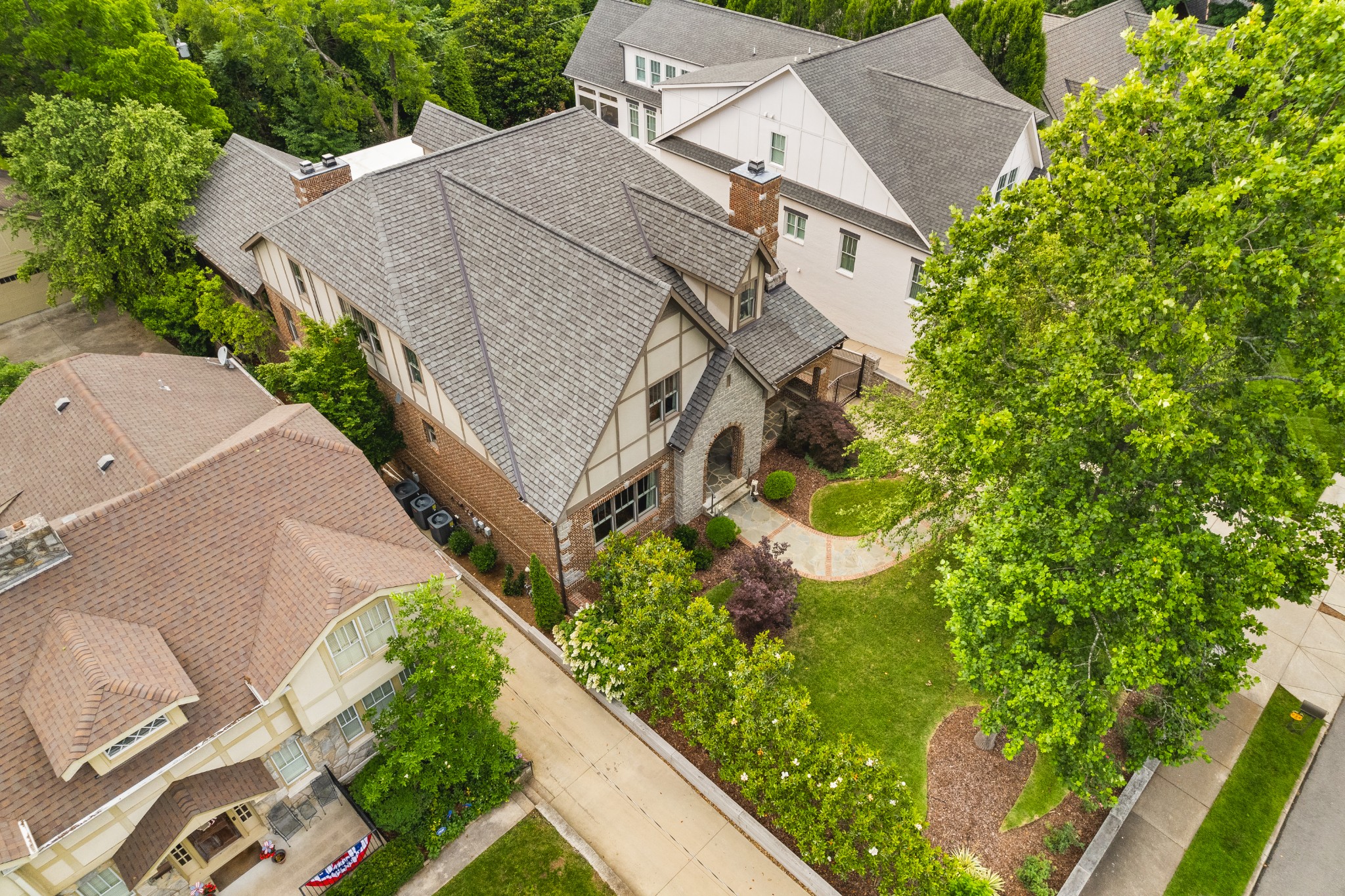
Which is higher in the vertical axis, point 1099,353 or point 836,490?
point 1099,353

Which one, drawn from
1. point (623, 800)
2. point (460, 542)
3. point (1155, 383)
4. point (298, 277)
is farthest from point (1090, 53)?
point (623, 800)

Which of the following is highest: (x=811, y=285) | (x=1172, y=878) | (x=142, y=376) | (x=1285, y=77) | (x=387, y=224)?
(x=1285, y=77)

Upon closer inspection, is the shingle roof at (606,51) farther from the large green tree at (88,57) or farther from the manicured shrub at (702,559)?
the manicured shrub at (702,559)

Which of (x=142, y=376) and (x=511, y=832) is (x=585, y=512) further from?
(x=142, y=376)

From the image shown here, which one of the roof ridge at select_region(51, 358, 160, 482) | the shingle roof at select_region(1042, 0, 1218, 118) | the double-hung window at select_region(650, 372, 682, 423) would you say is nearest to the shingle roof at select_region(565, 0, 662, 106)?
the shingle roof at select_region(1042, 0, 1218, 118)

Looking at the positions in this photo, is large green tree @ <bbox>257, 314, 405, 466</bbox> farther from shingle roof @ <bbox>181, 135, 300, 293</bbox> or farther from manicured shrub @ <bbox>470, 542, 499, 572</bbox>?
shingle roof @ <bbox>181, 135, 300, 293</bbox>

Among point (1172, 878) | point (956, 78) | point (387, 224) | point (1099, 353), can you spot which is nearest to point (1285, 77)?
point (1099, 353)

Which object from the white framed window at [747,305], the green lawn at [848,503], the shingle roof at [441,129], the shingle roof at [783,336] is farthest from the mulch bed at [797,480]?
the shingle roof at [441,129]
